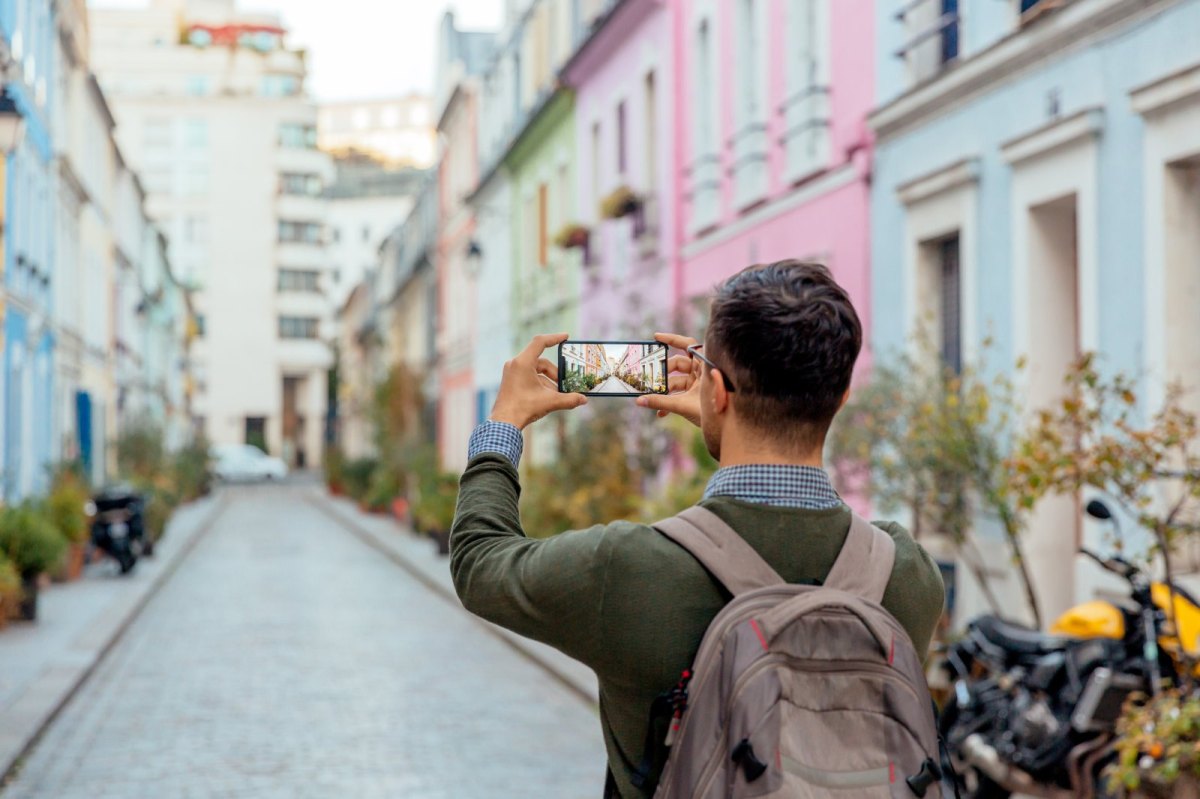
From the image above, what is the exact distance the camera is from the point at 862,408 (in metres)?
10.7

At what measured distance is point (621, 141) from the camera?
2466cm

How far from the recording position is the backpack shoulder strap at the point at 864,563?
247 centimetres

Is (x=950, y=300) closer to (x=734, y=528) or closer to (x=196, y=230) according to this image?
(x=734, y=528)

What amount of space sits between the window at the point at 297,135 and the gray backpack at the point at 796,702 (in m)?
90.6

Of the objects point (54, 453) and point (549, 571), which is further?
point (54, 453)

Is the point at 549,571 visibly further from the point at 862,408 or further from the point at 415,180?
the point at 415,180

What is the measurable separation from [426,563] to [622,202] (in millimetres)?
6452

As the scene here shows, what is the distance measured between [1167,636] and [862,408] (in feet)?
14.6

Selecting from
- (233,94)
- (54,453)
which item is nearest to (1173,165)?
(54,453)

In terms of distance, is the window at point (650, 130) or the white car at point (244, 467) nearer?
the window at point (650, 130)

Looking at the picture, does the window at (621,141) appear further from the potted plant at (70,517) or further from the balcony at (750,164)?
the potted plant at (70,517)

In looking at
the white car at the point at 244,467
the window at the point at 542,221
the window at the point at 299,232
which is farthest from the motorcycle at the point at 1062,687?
the window at the point at 299,232

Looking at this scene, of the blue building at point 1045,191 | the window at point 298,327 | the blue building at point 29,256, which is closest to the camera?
the blue building at point 1045,191

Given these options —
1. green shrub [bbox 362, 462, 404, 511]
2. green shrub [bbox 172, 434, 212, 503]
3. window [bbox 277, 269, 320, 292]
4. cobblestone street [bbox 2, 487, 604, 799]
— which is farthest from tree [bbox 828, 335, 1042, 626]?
window [bbox 277, 269, 320, 292]
